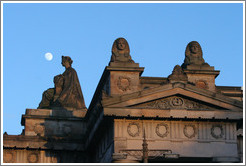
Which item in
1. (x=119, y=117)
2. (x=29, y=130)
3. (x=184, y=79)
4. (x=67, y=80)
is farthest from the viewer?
(x=67, y=80)

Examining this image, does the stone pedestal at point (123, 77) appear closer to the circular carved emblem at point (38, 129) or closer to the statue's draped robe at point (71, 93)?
the statue's draped robe at point (71, 93)

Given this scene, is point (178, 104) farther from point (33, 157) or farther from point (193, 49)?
point (33, 157)

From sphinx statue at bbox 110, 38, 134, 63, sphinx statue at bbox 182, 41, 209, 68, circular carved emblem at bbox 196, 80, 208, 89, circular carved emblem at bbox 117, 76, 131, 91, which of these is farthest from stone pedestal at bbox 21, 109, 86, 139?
circular carved emblem at bbox 196, 80, 208, 89

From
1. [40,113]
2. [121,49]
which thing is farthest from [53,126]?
[121,49]

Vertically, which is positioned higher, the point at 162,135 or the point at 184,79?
the point at 184,79

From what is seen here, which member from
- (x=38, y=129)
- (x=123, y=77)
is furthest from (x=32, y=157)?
(x=123, y=77)

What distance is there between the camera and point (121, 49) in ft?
169

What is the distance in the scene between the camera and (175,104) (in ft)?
151

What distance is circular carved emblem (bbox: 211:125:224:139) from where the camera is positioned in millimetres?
46500

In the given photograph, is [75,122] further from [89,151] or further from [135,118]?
[135,118]

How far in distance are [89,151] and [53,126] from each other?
3.89 metres

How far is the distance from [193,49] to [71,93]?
1110 centimetres

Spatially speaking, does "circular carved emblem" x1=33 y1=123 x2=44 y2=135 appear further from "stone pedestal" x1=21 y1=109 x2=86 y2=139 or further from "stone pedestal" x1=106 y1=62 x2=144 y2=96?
"stone pedestal" x1=106 y1=62 x2=144 y2=96

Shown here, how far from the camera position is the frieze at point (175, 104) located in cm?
4591
